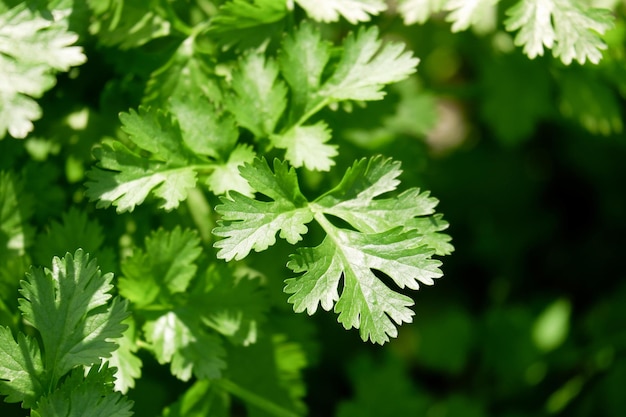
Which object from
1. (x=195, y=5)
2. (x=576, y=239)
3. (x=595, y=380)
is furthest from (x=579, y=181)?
(x=195, y=5)

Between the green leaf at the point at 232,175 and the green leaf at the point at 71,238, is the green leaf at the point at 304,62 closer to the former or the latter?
the green leaf at the point at 232,175

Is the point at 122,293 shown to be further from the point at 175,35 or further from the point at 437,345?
the point at 437,345

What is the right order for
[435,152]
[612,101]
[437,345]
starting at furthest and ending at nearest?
[435,152] < [437,345] < [612,101]

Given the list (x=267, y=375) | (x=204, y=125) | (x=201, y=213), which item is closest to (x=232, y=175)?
(x=204, y=125)

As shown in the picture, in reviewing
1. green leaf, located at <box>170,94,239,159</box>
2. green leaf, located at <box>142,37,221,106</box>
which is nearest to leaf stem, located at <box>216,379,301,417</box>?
green leaf, located at <box>170,94,239,159</box>

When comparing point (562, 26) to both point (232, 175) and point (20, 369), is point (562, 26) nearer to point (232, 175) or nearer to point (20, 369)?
point (232, 175)

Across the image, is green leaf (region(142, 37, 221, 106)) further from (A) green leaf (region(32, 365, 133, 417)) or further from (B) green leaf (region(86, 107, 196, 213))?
(A) green leaf (region(32, 365, 133, 417))
